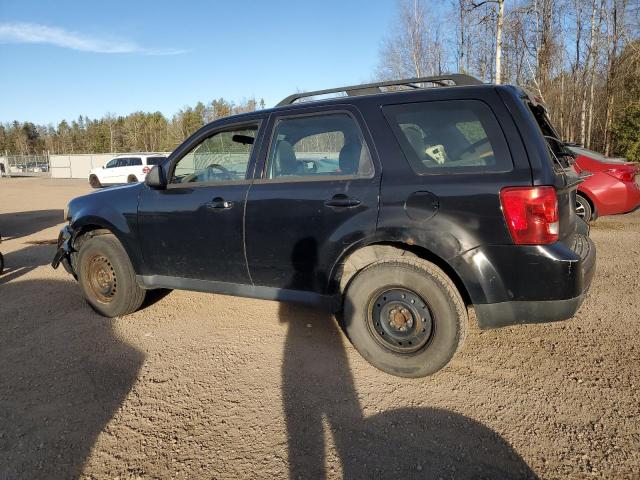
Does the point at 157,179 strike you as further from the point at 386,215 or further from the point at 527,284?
the point at 527,284

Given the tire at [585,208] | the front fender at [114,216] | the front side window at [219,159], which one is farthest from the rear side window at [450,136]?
the tire at [585,208]

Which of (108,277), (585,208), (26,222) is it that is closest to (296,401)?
(108,277)

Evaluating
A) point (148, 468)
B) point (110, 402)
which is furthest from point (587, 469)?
point (110, 402)

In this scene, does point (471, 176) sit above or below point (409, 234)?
above

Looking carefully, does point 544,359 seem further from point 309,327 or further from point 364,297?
point 309,327

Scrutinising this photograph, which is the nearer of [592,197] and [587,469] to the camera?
[587,469]

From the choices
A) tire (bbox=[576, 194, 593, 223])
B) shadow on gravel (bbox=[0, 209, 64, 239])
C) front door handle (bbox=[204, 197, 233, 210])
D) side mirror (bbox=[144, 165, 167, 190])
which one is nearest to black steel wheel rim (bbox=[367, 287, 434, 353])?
front door handle (bbox=[204, 197, 233, 210])

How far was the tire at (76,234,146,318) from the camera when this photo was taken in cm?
399

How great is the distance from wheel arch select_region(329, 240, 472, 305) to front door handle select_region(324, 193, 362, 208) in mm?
293

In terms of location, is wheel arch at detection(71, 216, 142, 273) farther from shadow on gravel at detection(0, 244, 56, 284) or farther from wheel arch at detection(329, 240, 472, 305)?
shadow on gravel at detection(0, 244, 56, 284)

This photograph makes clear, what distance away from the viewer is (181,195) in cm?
361

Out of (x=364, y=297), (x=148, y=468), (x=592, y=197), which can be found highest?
(x=592, y=197)

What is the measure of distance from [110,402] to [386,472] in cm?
185

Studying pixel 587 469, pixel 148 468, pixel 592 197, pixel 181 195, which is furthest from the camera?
pixel 592 197
